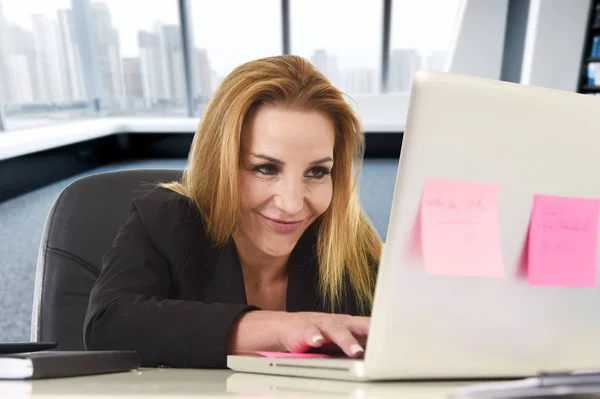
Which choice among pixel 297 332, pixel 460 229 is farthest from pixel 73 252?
pixel 460 229

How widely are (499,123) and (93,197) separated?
3.41ft

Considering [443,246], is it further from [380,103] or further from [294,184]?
[380,103]

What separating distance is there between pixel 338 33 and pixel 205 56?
187 centimetres

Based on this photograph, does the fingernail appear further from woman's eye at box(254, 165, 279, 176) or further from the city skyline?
the city skyline

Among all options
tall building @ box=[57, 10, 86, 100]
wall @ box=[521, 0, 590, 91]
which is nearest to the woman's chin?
wall @ box=[521, 0, 590, 91]

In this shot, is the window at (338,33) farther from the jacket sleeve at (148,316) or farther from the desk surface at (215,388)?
the desk surface at (215,388)

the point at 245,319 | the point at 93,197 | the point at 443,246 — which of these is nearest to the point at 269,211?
the point at 245,319

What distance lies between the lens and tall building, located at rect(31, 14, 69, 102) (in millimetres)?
6086

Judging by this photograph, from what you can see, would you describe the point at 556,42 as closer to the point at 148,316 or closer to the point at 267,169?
the point at 267,169

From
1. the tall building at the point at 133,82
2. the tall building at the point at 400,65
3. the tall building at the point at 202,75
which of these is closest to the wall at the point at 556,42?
the tall building at the point at 400,65

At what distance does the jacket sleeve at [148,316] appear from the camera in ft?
2.73

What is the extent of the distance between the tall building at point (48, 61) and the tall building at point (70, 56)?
8cm

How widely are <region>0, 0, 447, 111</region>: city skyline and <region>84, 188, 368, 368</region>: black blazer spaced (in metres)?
5.44

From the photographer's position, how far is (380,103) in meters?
7.58
